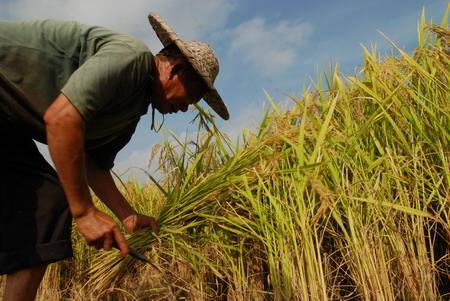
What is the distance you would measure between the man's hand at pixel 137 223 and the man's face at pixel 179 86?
0.55 meters

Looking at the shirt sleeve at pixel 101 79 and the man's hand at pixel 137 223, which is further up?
the shirt sleeve at pixel 101 79

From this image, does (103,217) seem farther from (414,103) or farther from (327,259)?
(414,103)

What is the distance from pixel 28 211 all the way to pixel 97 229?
31 cm

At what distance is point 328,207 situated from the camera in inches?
73.7

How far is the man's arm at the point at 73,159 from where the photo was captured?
53.5 inches

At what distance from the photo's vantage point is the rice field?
5.88ft

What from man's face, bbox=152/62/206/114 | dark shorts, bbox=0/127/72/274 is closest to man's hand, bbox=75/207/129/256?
dark shorts, bbox=0/127/72/274

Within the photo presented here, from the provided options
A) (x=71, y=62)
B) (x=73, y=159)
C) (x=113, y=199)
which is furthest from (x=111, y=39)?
(x=113, y=199)

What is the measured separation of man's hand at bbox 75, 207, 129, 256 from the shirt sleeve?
286 mm

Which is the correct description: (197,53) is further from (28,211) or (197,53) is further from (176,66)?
(28,211)

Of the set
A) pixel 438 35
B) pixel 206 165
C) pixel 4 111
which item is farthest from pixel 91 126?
pixel 438 35

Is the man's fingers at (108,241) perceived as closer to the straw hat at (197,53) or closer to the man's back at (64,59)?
the man's back at (64,59)

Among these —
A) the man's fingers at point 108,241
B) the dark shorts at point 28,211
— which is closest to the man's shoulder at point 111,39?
the dark shorts at point 28,211

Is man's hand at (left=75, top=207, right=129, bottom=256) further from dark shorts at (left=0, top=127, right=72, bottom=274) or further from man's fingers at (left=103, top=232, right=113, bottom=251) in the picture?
dark shorts at (left=0, top=127, right=72, bottom=274)
